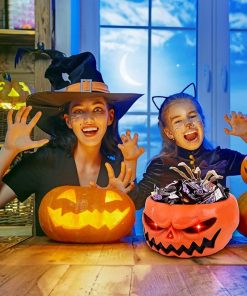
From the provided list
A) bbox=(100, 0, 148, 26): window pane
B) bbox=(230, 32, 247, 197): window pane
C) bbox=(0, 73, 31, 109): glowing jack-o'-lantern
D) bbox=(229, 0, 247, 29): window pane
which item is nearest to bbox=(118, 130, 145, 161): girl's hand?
bbox=(0, 73, 31, 109): glowing jack-o'-lantern

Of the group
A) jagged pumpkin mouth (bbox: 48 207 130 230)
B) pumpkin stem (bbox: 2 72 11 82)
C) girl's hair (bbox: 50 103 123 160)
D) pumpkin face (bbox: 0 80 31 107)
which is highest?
pumpkin stem (bbox: 2 72 11 82)

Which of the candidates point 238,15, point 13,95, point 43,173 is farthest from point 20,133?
point 238,15

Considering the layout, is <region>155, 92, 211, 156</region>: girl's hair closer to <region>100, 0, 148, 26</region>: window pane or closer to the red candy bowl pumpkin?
the red candy bowl pumpkin

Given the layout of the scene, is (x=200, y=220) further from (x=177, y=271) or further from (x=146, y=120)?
(x=146, y=120)

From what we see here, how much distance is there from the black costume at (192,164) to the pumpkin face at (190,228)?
363 mm

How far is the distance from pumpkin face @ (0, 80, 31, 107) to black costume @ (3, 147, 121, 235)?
277 mm

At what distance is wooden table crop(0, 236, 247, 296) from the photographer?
792mm

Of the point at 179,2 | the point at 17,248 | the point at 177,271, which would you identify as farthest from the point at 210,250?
the point at 179,2

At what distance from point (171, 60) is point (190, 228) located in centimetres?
109

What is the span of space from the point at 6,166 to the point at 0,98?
38 cm

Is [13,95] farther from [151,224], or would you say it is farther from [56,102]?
[151,224]

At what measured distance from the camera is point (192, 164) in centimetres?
149

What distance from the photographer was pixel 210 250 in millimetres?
1104

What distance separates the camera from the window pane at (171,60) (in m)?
1.89
